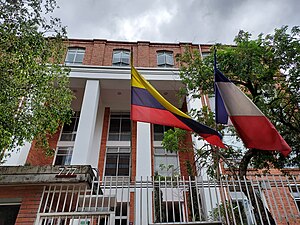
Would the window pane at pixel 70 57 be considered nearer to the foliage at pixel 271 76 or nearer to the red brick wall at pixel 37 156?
the red brick wall at pixel 37 156

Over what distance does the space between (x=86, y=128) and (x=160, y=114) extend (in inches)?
277

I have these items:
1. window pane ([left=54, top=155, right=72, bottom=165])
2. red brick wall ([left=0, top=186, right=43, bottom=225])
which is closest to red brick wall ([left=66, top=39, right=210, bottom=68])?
window pane ([left=54, top=155, right=72, bottom=165])

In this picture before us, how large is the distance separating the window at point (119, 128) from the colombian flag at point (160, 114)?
10.8 meters

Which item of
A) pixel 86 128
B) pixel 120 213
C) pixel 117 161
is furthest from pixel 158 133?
pixel 120 213

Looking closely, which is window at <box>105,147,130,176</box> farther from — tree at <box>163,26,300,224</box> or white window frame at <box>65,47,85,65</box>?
tree at <box>163,26,300,224</box>

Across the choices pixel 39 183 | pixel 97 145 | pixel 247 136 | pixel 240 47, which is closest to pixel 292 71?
pixel 240 47

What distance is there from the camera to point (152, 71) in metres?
13.5

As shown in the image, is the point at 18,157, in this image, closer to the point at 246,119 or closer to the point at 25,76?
the point at 25,76

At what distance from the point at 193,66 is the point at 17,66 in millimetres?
5188

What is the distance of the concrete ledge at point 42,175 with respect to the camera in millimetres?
4070

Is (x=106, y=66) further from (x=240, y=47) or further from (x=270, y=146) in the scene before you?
(x=270, y=146)

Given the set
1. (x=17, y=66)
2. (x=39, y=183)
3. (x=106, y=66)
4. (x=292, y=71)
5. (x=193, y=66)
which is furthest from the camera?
(x=106, y=66)

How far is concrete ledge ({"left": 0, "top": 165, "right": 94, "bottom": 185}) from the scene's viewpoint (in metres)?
4.07

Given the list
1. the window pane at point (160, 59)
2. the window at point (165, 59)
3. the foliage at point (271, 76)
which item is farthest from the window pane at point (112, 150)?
the foliage at point (271, 76)
